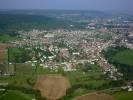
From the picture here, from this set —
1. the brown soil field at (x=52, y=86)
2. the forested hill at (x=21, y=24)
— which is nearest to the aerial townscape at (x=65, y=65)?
the brown soil field at (x=52, y=86)

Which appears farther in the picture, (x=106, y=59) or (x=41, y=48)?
(x=41, y=48)

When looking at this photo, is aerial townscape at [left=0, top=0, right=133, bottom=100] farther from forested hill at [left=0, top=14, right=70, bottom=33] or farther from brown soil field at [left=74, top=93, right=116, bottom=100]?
forested hill at [left=0, top=14, right=70, bottom=33]

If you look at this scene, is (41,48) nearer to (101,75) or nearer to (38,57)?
(38,57)

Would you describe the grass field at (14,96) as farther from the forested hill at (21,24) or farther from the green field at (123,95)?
the forested hill at (21,24)

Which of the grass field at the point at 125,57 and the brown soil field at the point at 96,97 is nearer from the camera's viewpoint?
the brown soil field at the point at 96,97

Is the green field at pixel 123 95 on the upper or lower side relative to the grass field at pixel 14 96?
upper

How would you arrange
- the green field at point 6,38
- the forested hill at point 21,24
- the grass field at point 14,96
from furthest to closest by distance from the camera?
1. the forested hill at point 21,24
2. the green field at point 6,38
3. the grass field at point 14,96

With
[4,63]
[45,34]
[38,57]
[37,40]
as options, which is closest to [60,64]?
[38,57]

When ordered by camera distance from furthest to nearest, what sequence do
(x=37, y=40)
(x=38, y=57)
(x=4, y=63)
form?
1. (x=37, y=40)
2. (x=38, y=57)
3. (x=4, y=63)

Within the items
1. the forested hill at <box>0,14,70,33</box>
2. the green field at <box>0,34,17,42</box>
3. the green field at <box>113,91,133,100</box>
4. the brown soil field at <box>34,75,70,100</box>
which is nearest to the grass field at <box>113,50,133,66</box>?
the green field at <box>113,91,133,100</box>
